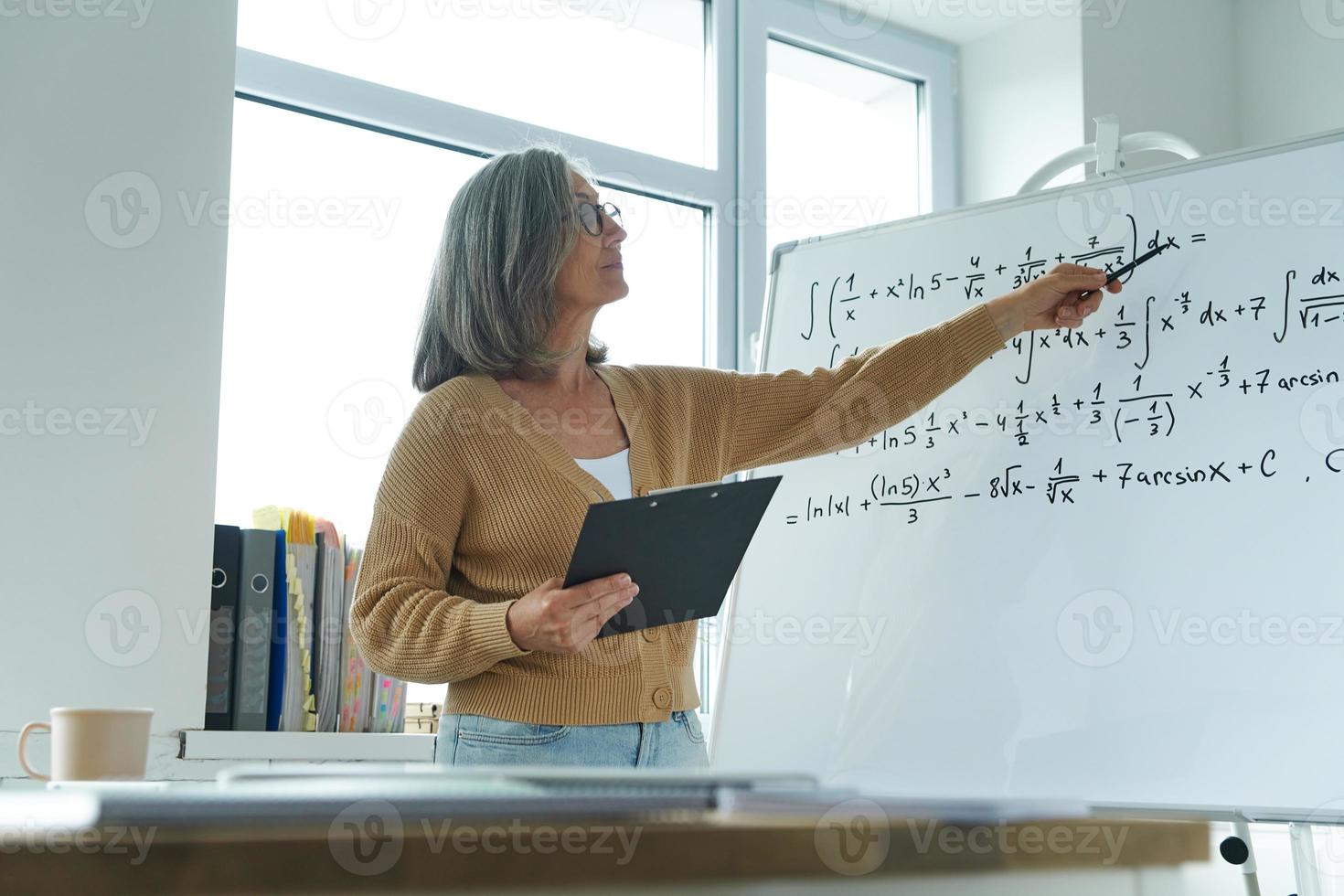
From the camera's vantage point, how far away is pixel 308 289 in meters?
2.13

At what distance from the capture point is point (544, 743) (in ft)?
4.36

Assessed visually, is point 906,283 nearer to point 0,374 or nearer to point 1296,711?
point 1296,711

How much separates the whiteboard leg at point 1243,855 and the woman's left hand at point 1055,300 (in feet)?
2.07

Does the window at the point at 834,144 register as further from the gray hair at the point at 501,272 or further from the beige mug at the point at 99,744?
the beige mug at the point at 99,744

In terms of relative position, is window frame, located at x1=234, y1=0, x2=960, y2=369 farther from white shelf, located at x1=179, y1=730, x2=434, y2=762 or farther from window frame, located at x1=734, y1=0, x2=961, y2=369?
white shelf, located at x1=179, y1=730, x2=434, y2=762

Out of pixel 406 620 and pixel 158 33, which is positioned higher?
pixel 158 33

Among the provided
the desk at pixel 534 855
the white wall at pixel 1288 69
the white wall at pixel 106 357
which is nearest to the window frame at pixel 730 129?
the white wall at pixel 106 357

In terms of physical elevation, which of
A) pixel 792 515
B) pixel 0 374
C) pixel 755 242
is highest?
pixel 755 242

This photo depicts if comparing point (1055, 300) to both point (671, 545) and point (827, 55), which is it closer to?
point (671, 545)

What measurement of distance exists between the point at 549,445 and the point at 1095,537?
2.21ft

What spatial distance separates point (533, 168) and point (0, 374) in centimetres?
79

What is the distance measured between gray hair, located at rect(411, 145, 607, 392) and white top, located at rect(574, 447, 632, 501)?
0.14 m

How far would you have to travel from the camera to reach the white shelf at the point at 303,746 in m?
1.72

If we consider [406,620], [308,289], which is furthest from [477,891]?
[308,289]
